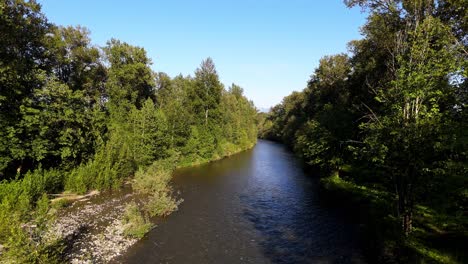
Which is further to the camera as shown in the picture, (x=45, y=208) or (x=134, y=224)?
(x=45, y=208)

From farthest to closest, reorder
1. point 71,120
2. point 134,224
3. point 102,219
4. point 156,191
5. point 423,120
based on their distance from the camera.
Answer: point 71,120
point 156,191
point 102,219
point 134,224
point 423,120

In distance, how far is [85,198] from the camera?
88.4 feet

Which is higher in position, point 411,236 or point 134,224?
point 411,236

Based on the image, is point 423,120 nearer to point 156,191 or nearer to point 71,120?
point 156,191

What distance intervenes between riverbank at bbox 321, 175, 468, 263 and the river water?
1.45 metres

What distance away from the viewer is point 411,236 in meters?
17.2

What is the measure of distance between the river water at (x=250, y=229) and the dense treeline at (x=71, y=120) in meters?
8.26

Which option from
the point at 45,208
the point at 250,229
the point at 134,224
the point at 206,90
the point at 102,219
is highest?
the point at 206,90

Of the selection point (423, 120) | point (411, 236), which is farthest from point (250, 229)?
point (423, 120)

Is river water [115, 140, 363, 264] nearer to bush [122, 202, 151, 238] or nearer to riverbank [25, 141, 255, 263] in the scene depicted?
bush [122, 202, 151, 238]

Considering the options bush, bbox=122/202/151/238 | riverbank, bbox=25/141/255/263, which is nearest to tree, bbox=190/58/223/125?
riverbank, bbox=25/141/255/263

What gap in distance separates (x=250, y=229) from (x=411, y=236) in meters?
11.4

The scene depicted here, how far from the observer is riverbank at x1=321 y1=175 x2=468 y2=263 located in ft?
49.2

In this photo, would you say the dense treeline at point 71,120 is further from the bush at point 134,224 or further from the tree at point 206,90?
the bush at point 134,224
